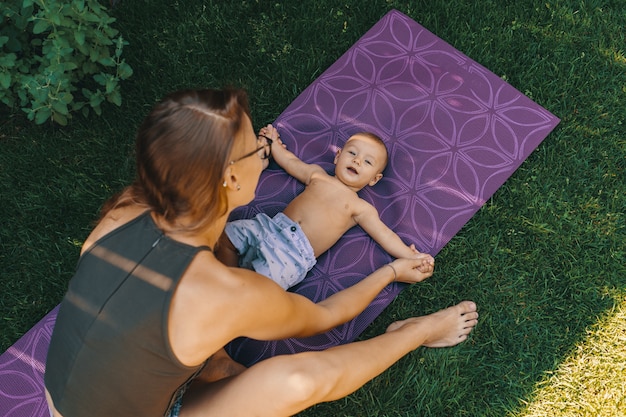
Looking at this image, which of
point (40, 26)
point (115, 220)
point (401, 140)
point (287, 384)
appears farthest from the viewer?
point (401, 140)

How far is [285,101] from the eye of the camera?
3.58 metres

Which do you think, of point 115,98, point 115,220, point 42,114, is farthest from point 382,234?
point 42,114

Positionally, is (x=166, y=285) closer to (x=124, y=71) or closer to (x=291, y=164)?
(x=291, y=164)

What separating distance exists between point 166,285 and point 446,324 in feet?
5.17

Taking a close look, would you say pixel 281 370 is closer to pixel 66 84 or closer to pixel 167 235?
pixel 167 235

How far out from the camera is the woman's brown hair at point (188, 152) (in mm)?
1793

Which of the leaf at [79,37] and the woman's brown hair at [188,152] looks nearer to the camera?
the woman's brown hair at [188,152]

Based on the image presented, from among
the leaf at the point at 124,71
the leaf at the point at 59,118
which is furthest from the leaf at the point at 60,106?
the leaf at the point at 124,71

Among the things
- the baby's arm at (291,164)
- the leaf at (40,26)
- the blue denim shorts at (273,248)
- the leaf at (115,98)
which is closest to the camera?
the blue denim shorts at (273,248)

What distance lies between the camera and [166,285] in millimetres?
1832

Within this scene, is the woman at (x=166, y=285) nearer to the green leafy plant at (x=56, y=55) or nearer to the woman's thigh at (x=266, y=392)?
the woman's thigh at (x=266, y=392)

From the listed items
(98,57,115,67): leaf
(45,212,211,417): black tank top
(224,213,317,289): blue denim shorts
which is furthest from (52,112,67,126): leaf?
(45,212,211,417): black tank top

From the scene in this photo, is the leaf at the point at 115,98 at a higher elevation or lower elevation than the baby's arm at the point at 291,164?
lower

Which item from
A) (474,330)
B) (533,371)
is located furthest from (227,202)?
(533,371)
